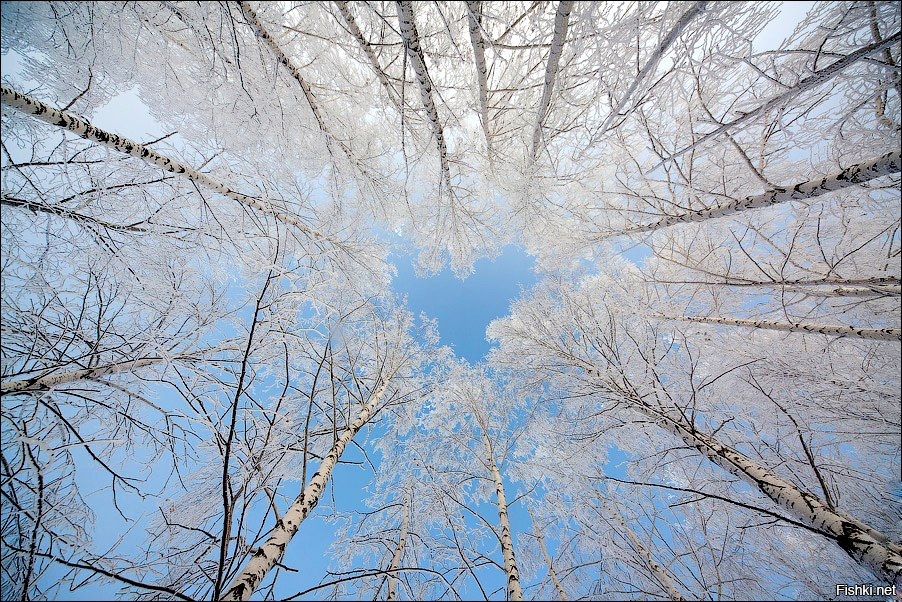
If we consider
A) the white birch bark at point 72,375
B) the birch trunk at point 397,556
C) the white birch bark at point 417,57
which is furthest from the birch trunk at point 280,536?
the white birch bark at point 417,57

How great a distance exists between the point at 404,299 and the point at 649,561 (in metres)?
4.51

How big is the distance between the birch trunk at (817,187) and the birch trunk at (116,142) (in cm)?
456

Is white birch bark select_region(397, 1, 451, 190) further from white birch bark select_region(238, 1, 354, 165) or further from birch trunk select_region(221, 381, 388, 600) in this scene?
birch trunk select_region(221, 381, 388, 600)

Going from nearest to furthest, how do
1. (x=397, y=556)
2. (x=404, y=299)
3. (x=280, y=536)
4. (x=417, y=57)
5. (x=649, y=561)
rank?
(x=280, y=536)
(x=417, y=57)
(x=649, y=561)
(x=397, y=556)
(x=404, y=299)

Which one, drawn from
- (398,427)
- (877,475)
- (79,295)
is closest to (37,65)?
(79,295)

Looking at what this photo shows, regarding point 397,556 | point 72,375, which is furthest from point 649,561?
point 72,375

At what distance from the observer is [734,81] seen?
2.77 m

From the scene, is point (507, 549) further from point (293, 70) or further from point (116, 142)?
point (293, 70)

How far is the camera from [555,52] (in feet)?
7.42

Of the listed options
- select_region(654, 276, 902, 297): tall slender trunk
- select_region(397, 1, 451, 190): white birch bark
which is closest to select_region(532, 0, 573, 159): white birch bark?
select_region(397, 1, 451, 190): white birch bark

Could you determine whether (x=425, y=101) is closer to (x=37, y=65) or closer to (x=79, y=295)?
(x=79, y=295)

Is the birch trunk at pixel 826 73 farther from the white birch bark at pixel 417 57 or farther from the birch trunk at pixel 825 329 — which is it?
the white birch bark at pixel 417 57

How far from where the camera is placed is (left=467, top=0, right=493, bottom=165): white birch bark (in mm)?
1978

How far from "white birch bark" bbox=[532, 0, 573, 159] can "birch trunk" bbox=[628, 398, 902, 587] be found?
3326mm
